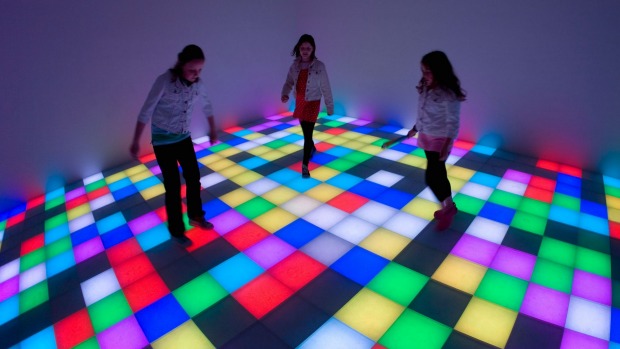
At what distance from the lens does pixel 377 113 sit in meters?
5.39

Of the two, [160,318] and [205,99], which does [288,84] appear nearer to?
[205,99]

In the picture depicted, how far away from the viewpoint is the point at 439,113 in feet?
7.84

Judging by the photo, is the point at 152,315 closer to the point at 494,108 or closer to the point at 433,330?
the point at 433,330

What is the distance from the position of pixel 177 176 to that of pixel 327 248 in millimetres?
1268

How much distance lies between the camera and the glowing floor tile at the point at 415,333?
5.89ft

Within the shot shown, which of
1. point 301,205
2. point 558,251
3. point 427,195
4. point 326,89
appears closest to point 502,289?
point 558,251

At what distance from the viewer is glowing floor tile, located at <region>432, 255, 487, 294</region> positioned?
7.09 feet

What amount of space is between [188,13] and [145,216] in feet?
9.75

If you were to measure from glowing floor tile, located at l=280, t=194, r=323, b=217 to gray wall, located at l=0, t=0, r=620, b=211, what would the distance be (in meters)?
2.55

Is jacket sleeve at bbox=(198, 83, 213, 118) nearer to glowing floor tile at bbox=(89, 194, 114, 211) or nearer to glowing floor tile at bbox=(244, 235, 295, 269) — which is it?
glowing floor tile at bbox=(244, 235, 295, 269)

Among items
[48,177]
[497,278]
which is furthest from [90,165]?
[497,278]

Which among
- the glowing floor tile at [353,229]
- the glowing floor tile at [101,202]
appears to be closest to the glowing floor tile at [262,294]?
the glowing floor tile at [353,229]

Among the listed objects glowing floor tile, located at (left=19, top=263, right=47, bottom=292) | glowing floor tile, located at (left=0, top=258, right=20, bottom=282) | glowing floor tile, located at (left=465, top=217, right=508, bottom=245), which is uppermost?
glowing floor tile, located at (left=465, top=217, right=508, bottom=245)

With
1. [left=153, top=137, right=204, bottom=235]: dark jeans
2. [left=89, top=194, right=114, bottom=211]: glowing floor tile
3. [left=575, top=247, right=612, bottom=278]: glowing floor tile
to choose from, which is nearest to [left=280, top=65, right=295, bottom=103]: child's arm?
[left=153, top=137, right=204, bottom=235]: dark jeans
